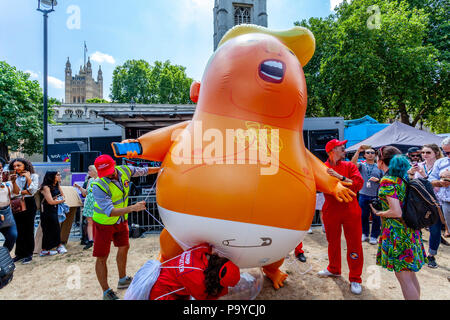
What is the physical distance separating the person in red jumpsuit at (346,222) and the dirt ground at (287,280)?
9.6 inches

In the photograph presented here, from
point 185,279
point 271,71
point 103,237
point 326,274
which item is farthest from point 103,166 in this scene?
point 326,274

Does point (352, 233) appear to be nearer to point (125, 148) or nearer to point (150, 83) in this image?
point (125, 148)

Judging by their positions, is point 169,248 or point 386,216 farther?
point 169,248

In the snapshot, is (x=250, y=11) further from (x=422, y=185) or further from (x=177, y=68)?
(x=422, y=185)

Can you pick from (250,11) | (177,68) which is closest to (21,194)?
(250,11)

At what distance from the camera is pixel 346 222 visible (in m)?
3.42

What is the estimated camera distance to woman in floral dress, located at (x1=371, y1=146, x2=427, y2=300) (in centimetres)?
254

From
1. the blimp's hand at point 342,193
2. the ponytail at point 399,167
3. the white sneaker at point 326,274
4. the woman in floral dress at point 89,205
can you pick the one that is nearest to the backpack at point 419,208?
the ponytail at point 399,167

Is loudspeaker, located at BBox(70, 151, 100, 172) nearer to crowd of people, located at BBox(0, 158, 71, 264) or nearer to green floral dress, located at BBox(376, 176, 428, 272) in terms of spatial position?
crowd of people, located at BBox(0, 158, 71, 264)

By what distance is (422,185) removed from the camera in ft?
8.44

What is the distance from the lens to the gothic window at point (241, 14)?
107ft

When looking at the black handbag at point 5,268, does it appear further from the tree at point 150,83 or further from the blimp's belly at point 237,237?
the tree at point 150,83

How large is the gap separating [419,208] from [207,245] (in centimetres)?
213
